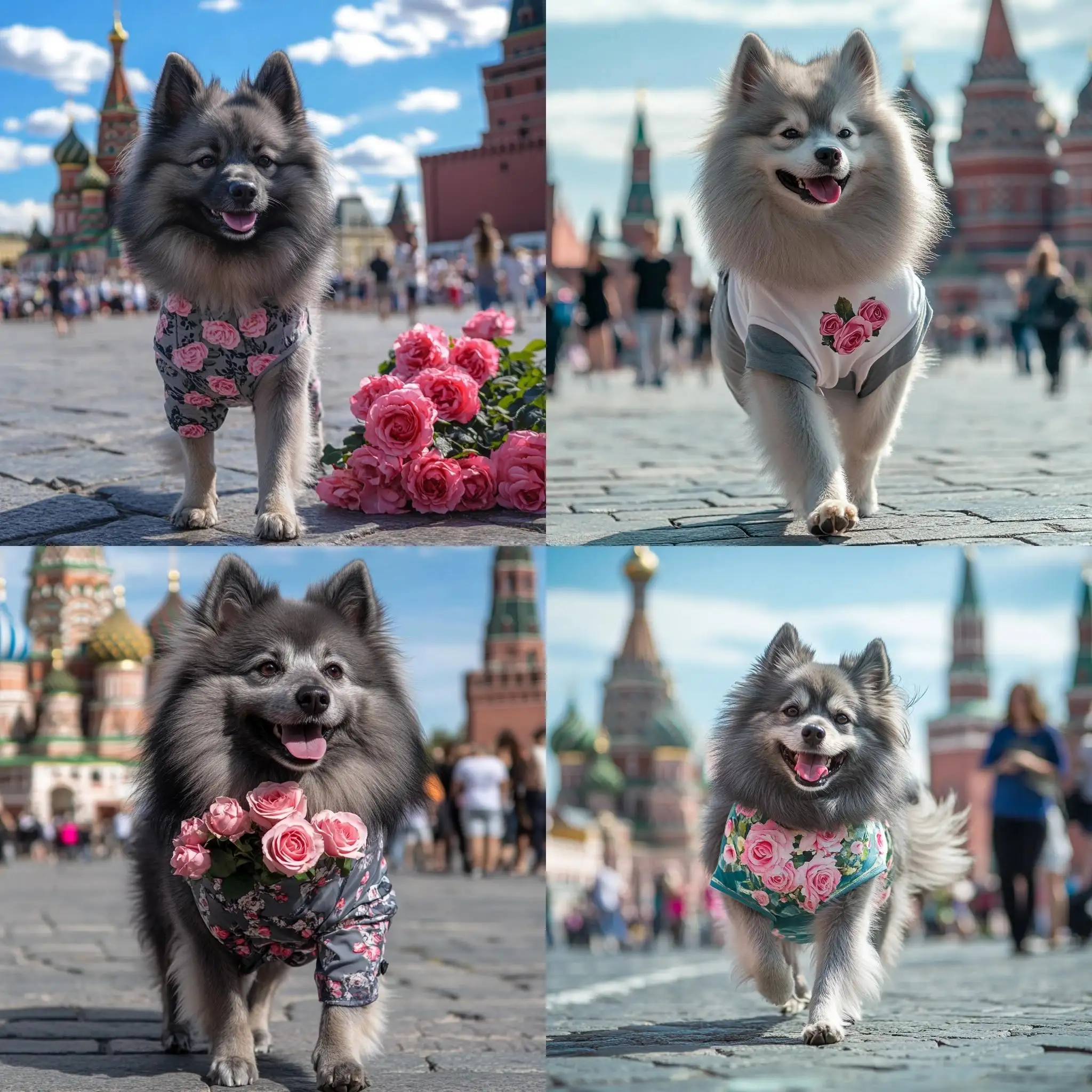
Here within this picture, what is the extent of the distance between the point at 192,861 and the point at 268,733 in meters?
0.40

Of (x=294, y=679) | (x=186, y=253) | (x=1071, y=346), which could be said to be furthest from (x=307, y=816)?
(x=1071, y=346)

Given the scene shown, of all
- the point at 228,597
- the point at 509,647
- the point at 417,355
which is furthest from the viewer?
the point at 509,647

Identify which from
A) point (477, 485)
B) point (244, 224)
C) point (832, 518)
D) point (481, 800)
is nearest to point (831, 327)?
point (832, 518)

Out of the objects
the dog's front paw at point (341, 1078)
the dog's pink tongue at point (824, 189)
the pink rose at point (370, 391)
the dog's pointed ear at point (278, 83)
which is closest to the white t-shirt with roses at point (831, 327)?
the dog's pink tongue at point (824, 189)

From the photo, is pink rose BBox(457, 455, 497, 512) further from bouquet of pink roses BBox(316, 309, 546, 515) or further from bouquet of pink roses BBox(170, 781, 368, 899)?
bouquet of pink roses BBox(170, 781, 368, 899)

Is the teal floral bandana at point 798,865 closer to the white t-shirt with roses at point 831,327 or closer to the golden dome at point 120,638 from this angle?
the white t-shirt with roses at point 831,327

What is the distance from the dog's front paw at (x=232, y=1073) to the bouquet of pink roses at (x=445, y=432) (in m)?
2.12

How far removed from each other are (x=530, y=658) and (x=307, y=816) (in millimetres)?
11111

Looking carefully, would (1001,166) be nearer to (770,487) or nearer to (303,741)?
(770,487)

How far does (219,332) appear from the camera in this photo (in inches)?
216

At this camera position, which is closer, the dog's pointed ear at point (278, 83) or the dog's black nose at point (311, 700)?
the dog's black nose at point (311, 700)

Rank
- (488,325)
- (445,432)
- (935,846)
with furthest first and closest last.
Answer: (488,325) → (445,432) → (935,846)

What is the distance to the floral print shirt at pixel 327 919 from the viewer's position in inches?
173

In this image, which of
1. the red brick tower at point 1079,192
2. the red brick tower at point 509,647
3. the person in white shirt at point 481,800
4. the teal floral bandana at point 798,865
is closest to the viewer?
the teal floral bandana at point 798,865
